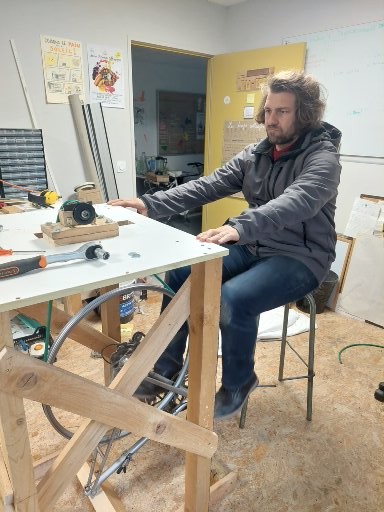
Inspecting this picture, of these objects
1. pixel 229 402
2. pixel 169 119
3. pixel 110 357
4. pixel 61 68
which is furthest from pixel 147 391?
pixel 169 119

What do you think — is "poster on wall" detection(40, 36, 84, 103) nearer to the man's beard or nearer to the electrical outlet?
the electrical outlet

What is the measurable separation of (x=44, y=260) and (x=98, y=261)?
114mm

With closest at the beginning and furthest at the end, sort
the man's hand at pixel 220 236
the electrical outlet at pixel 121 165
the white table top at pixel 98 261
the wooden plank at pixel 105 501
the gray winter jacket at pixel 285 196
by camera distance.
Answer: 1. the white table top at pixel 98 261
2. the man's hand at pixel 220 236
3. the gray winter jacket at pixel 285 196
4. the wooden plank at pixel 105 501
5. the electrical outlet at pixel 121 165

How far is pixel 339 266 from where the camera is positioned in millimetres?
2838

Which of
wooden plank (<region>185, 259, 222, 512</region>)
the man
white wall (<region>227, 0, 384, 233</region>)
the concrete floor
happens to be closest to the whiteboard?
white wall (<region>227, 0, 384, 233</region>)

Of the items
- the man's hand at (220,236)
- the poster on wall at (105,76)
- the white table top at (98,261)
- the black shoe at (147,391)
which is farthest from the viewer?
the poster on wall at (105,76)

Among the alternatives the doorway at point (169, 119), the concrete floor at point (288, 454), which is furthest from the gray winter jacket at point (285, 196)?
the doorway at point (169, 119)

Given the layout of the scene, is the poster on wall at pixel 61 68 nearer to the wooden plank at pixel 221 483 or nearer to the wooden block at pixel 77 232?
the wooden block at pixel 77 232

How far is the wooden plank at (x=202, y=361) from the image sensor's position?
0.94 meters

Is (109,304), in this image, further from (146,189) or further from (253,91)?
(146,189)

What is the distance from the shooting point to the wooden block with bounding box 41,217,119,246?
926mm

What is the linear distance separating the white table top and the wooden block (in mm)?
17

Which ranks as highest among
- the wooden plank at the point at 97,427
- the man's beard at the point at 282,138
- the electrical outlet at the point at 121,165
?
the man's beard at the point at 282,138

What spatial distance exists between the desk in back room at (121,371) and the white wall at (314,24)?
2.07 meters
